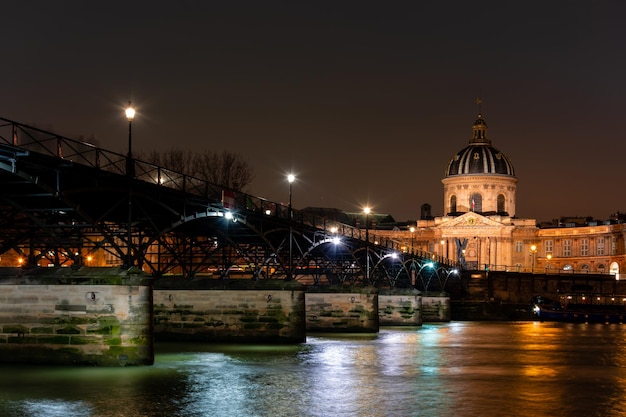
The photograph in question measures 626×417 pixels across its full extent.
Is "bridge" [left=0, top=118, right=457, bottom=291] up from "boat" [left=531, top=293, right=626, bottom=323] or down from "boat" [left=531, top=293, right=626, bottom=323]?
up

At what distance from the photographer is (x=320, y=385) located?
37.2 meters

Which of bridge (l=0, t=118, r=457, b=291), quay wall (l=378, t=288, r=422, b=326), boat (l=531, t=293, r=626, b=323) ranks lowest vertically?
boat (l=531, t=293, r=626, b=323)

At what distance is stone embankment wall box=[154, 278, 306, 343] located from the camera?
183 feet

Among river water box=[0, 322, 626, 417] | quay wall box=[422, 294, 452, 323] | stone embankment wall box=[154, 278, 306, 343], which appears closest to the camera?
river water box=[0, 322, 626, 417]

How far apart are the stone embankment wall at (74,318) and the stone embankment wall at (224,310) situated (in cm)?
1605

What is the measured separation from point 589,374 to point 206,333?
21113mm

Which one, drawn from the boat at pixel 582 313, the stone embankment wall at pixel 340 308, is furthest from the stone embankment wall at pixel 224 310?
the boat at pixel 582 313

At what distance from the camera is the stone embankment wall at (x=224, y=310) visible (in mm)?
55812

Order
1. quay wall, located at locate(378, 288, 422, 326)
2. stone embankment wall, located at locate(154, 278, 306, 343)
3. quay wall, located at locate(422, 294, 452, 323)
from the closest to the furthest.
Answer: stone embankment wall, located at locate(154, 278, 306, 343), quay wall, located at locate(378, 288, 422, 326), quay wall, located at locate(422, 294, 452, 323)

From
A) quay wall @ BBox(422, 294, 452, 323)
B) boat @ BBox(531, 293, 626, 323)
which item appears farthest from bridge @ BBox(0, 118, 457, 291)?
boat @ BBox(531, 293, 626, 323)

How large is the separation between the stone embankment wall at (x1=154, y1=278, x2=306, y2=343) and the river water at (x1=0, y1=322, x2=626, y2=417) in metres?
A: 1.70

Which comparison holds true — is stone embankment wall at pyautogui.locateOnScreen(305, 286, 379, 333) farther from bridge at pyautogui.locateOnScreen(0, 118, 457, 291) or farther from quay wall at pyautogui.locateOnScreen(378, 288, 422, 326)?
quay wall at pyautogui.locateOnScreen(378, 288, 422, 326)

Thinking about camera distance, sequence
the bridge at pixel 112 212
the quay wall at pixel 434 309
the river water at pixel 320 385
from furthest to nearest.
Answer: the quay wall at pixel 434 309 < the bridge at pixel 112 212 < the river water at pixel 320 385

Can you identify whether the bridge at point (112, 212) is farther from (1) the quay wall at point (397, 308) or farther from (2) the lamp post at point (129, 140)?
(1) the quay wall at point (397, 308)
